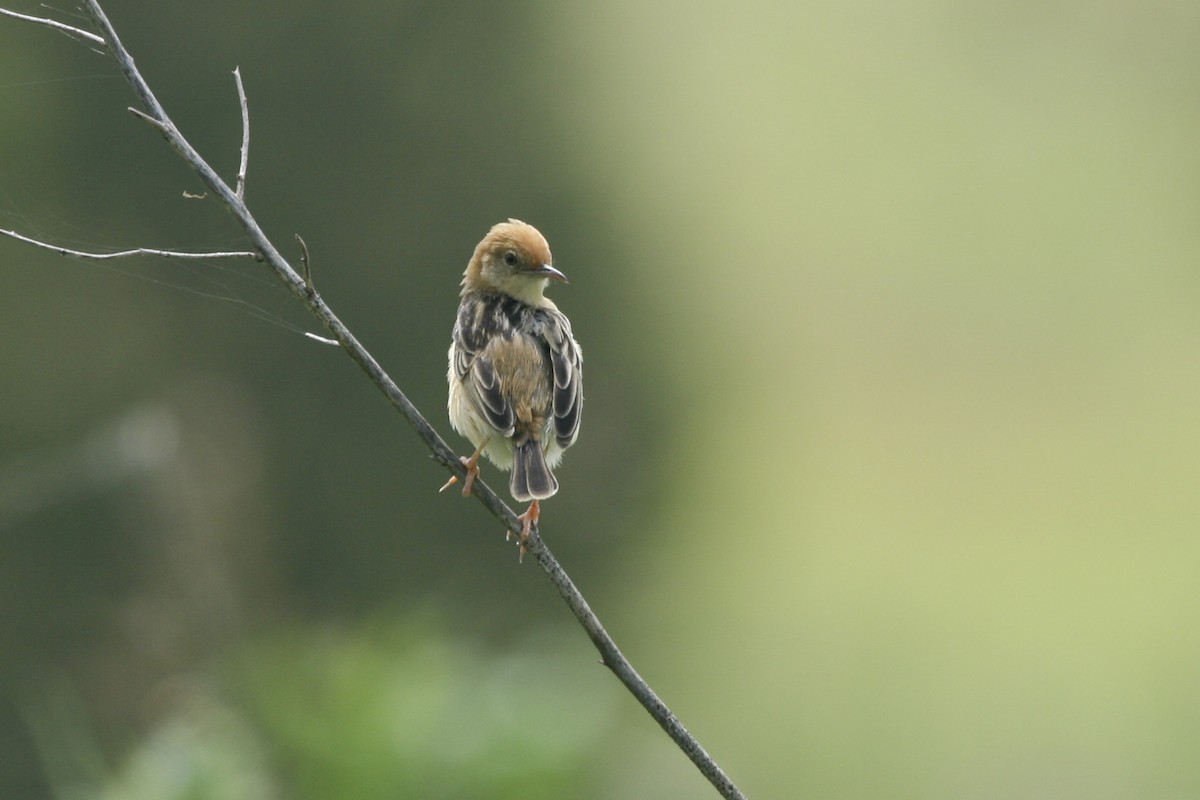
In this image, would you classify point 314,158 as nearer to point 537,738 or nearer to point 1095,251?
point 537,738

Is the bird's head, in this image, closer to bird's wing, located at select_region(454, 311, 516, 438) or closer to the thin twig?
bird's wing, located at select_region(454, 311, 516, 438)

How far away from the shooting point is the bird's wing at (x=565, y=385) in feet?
10.1

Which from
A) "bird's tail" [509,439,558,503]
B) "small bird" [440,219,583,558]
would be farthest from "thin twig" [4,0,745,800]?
"small bird" [440,219,583,558]

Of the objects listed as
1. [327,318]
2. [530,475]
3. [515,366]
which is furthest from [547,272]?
[327,318]

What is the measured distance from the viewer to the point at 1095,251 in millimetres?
11258

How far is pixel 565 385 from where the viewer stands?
3.12 m

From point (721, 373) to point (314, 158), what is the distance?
455 centimetres

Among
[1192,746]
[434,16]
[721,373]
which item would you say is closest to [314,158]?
[434,16]

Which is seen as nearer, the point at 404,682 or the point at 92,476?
the point at 404,682

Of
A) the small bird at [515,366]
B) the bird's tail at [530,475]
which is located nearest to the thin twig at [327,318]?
the bird's tail at [530,475]

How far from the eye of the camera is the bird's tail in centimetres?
287

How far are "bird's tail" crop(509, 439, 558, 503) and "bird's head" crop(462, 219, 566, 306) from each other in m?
0.44

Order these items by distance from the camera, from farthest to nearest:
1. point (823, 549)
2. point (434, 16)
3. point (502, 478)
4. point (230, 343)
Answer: point (823, 549), point (434, 16), point (230, 343), point (502, 478)

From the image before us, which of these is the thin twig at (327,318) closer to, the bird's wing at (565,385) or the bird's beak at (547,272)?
the bird's wing at (565,385)
